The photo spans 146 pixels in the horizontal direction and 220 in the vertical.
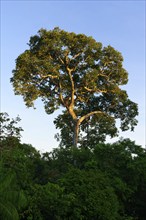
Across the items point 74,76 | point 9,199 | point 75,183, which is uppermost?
point 74,76

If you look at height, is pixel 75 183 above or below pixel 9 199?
above

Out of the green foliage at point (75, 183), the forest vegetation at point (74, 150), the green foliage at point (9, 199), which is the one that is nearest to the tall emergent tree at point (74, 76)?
the forest vegetation at point (74, 150)

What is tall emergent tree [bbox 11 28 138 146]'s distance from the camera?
3606cm

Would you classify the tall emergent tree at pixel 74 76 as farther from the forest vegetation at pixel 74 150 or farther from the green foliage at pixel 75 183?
the green foliage at pixel 75 183

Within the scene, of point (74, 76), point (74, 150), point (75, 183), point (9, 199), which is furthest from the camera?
point (74, 76)

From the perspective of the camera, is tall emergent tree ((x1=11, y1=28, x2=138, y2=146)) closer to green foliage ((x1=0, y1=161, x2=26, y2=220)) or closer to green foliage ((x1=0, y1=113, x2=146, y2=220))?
green foliage ((x1=0, y1=113, x2=146, y2=220))

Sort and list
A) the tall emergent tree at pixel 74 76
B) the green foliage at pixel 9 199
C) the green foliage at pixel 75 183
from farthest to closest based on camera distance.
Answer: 1. the tall emergent tree at pixel 74 76
2. the green foliage at pixel 75 183
3. the green foliage at pixel 9 199

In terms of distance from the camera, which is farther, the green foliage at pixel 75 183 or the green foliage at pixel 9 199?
the green foliage at pixel 75 183

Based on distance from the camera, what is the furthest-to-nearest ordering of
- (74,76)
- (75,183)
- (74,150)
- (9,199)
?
(74,76) < (74,150) < (75,183) < (9,199)

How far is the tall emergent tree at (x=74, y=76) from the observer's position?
36.1m

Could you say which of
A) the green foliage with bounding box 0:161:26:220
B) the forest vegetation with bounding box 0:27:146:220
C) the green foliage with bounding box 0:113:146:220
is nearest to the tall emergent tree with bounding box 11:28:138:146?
the forest vegetation with bounding box 0:27:146:220

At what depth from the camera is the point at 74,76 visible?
123ft

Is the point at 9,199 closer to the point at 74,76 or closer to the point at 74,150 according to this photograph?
the point at 74,150

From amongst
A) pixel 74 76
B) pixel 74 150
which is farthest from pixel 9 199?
pixel 74 76
